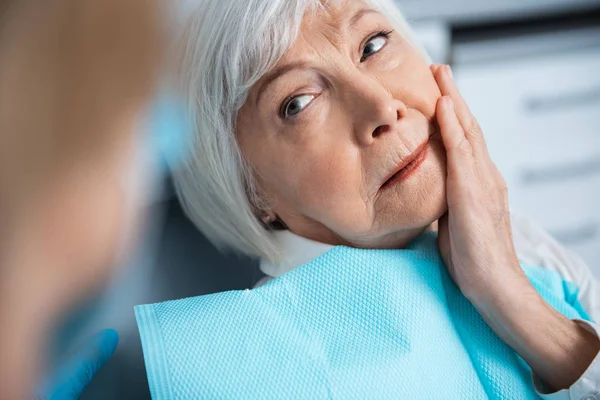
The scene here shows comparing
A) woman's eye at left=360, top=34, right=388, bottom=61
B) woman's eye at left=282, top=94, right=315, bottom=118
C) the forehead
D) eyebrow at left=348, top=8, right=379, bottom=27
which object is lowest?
woman's eye at left=282, top=94, right=315, bottom=118

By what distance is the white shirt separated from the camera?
2.70ft

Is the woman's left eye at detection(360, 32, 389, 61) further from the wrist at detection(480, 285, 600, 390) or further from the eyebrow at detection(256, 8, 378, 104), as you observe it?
the wrist at detection(480, 285, 600, 390)

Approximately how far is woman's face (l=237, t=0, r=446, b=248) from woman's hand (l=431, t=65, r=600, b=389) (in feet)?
0.10

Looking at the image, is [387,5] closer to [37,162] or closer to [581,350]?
[581,350]

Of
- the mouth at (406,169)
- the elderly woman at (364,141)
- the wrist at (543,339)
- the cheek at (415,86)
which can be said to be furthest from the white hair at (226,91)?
the wrist at (543,339)

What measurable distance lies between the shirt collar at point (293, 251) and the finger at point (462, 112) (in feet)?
0.93

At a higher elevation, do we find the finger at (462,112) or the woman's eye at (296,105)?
the woman's eye at (296,105)

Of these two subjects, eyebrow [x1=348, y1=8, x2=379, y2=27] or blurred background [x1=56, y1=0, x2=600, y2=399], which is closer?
eyebrow [x1=348, y1=8, x2=379, y2=27]

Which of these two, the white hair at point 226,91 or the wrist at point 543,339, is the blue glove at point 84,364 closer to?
the white hair at point 226,91

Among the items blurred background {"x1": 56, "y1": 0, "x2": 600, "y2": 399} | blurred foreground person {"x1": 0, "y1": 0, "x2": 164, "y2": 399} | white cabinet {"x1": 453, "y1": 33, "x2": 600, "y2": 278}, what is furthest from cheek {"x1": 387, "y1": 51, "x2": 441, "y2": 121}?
white cabinet {"x1": 453, "y1": 33, "x2": 600, "y2": 278}

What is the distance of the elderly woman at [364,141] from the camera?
0.86 metres

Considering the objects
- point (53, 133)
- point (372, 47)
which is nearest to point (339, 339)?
point (372, 47)

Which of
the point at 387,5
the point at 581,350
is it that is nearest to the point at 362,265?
the point at 581,350

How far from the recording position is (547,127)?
6.17ft
